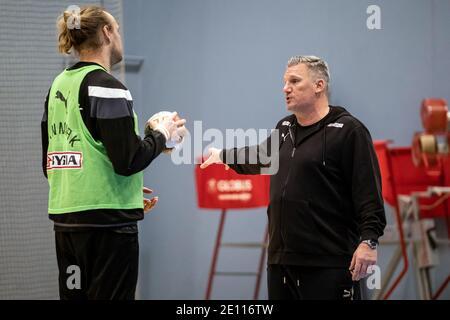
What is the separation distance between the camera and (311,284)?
2848 millimetres

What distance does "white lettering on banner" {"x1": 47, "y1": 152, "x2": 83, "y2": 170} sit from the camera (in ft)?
→ 7.86

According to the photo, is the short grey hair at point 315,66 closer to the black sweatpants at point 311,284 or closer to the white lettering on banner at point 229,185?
the black sweatpants at point 311,284

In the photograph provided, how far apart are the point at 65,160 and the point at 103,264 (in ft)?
1.24

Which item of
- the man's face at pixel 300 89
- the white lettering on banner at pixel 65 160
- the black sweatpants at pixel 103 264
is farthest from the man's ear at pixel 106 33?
the man's face at pixel 300 89

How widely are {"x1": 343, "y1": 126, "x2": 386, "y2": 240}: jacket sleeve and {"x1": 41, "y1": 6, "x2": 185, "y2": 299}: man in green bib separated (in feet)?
2.73

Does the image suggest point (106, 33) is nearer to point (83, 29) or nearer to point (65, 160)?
point (83, 29)

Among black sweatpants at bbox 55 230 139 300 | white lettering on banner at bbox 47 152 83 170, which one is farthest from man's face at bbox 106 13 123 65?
black sweatpants at bbox 55 230 139 300

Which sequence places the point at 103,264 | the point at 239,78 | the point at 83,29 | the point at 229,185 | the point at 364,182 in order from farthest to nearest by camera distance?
the point at 239,78 → the point at 229,185 → the point at 364,182 → the point at 83,29 → the point at 103,264

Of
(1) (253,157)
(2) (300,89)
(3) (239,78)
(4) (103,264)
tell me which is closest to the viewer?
(4) (103,264)

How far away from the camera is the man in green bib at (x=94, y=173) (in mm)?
2342

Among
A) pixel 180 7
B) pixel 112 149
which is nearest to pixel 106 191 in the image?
pixel 112 149

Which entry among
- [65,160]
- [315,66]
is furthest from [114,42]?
[315,66]

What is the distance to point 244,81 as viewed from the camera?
5.21 metres
